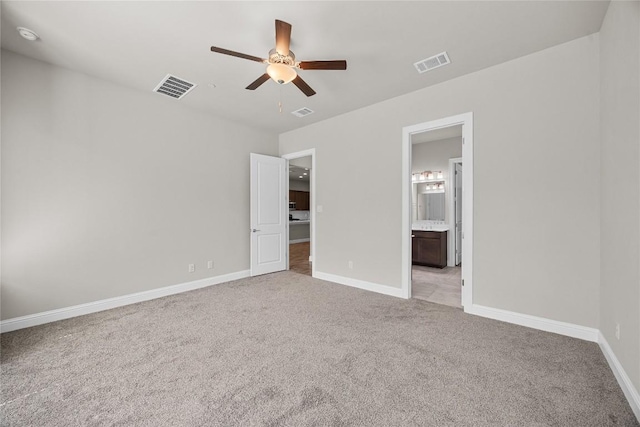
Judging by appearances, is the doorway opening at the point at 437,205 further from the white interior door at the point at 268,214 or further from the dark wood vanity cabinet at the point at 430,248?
the white interior door at the point at 268,214

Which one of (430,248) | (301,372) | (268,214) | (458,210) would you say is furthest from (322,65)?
(458,210)

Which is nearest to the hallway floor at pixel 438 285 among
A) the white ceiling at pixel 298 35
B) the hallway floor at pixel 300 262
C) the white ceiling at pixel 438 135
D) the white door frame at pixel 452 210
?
the white door frame at pixel 452 210

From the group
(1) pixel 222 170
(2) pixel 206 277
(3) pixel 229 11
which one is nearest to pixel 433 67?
(3) pixel 229 11

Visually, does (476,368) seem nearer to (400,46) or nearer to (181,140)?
(400,46)

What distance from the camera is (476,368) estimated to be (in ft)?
6.64

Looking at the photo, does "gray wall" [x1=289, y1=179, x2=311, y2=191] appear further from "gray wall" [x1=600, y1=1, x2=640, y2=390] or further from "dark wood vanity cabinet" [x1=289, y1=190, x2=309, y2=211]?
"gray wall" [x1=600, y1=1, x2=640, y2=390]

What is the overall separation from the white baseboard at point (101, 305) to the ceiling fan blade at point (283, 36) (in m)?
3.48

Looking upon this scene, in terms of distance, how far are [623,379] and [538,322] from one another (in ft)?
3.10

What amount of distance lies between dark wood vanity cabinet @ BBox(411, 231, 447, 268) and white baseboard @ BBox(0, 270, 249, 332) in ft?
12.7

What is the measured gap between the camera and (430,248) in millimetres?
5602

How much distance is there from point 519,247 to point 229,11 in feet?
11.5

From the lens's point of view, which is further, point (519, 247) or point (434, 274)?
point (434, 274)

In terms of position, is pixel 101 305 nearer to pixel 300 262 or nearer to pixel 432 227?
pixel 300 262

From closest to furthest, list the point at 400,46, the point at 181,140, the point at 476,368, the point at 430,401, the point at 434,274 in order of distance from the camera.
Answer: the point at 430,401
the point at 476,368
the point at 400,46
the point at 181,140
the point at 434,274
